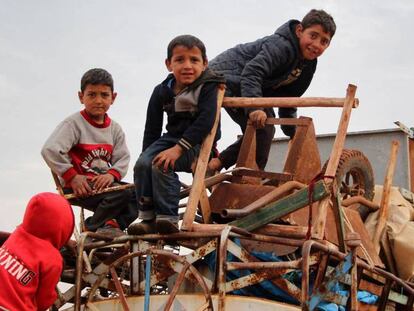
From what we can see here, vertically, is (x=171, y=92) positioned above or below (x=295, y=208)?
above

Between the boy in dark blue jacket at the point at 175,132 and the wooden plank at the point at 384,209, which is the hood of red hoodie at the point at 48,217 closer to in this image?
the boy in dark blue jacket at the point at 175,132

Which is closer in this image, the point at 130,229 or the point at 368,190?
the point at 130,229

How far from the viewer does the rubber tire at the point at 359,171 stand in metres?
6.03

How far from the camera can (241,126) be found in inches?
267

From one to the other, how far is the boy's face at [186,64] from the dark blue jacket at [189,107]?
53 millimetres

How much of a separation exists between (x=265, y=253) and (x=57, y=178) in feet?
6.02

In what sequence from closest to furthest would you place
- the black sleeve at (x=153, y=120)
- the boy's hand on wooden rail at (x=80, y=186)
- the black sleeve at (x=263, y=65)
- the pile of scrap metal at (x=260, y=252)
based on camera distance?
the pile of scrap metal at (x=260, y=252)
the black sleeve at (x=153, y=120)
the boy's hand on wooden rail at (x=80, y=186)
the black sleeve at (x=263, y=65)

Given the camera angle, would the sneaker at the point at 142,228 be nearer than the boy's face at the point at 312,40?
Yes

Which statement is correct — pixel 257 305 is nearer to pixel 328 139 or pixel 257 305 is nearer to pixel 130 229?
pixel 130 229

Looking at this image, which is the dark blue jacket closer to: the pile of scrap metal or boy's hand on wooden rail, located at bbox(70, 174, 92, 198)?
the pile of scrap metal

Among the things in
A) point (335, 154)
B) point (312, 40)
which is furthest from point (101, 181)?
point (312, 40)

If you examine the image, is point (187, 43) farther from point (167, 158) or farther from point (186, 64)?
point (167, 158)

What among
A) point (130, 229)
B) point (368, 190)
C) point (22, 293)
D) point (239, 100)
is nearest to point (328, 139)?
point (368, 190)

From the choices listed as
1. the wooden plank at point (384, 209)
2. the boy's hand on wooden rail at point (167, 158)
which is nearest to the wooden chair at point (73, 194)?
the boy's hand on wooden rail at point (167, 158)
